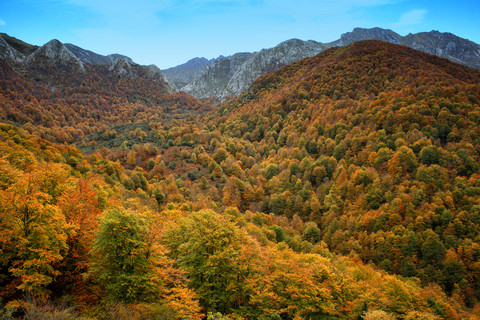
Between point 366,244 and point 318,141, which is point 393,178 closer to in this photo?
point 366,244

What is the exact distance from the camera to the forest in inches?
840

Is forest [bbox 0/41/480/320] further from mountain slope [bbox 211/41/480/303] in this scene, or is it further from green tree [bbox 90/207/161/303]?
mountain slope [bbox 211/41/480/303]

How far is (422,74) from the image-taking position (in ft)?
479

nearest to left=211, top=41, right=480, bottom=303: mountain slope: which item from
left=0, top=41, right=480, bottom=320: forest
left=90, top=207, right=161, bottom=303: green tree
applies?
left=0, top=41, right=480, bottom=320: forest

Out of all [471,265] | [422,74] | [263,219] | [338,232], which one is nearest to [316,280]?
[263,219]

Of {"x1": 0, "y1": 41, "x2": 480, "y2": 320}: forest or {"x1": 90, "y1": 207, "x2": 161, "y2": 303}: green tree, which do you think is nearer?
{"x1": 90, "y1": 207, "x2": 161, "y2": 303}: green tree

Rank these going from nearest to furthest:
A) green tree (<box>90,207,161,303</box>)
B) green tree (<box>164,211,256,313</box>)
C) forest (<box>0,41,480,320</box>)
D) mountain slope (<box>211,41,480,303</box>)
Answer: green tree (<box>90,207,161,303</box>) < forest (<box>0,41,480,320</box>) < green tree (<box>164,211,256,313</box>) < mountain slope (<box>211,41,480,303</box>)

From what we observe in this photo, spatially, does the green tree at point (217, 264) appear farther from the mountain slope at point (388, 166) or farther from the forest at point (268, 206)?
the mountain slope at point (388, 166)

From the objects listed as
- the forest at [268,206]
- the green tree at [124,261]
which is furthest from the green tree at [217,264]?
the green tree at [124,261]

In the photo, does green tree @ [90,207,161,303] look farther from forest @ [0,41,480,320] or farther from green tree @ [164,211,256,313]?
green tree @ [164,211,256,313]

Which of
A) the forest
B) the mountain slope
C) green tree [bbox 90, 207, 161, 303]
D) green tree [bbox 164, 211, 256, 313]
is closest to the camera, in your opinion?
green tree [bbox 90, 207, 161, 303]

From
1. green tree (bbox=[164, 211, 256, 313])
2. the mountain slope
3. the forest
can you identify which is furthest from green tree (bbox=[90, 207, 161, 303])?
the mountain slope

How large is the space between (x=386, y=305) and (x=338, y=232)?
5135 centimetres

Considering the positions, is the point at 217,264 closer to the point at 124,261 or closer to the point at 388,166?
the point at 124,261
